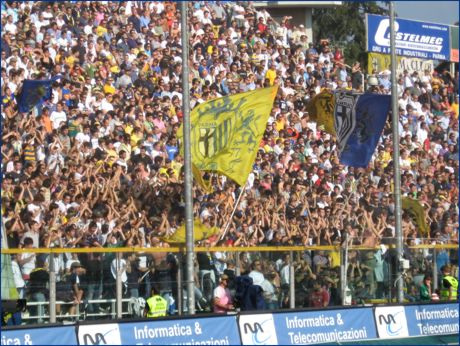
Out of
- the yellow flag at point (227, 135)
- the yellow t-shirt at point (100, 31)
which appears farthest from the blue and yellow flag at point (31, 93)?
the yellow t-shirt at point (100, 31)

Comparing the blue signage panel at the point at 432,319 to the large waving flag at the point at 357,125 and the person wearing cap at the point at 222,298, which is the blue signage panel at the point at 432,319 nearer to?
the person wearing cap at the point at 222,298

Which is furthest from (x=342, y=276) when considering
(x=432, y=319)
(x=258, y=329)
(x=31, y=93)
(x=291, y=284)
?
(x=31, y=93)

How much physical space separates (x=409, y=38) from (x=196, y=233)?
1762 cm

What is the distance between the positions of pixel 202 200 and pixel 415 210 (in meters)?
5.75

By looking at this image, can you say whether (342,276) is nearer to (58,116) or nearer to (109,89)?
(58,116)

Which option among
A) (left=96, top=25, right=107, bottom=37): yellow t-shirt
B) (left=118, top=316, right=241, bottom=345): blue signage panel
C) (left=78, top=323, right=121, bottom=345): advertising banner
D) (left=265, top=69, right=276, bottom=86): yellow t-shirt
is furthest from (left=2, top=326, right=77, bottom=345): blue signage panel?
(left=265, top=69, right=276, bottom=86): yellow t-shirt

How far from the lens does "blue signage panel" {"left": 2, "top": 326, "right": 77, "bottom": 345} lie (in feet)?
56.9

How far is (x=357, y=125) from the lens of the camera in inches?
1075

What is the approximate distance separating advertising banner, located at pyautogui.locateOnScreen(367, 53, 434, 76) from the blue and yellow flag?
624 inches

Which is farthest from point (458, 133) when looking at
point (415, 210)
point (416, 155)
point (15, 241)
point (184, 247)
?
point (15, 241)

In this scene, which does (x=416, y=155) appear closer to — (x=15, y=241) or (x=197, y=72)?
(x=197, y=72)

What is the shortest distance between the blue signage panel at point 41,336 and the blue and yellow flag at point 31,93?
7.21 meters

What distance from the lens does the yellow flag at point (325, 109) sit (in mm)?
27562

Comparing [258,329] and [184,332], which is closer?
[184,332]
